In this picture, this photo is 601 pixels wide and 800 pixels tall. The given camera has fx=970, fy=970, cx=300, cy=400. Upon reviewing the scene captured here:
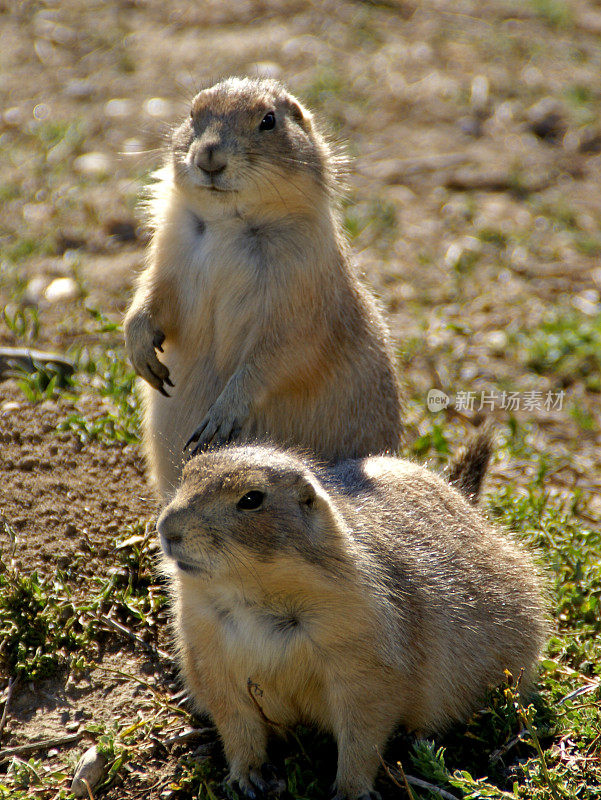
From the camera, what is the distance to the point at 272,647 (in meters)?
3.66

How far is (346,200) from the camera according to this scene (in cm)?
736

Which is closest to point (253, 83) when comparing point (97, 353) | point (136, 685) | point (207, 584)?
point (97, 353)

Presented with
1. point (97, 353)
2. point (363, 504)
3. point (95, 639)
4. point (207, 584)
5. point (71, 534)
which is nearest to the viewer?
point (207, 584)

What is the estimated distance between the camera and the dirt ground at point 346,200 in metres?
5.08

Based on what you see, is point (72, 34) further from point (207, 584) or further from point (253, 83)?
point (207, 584)

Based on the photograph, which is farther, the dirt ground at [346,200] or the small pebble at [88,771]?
the dirt ground at [346,200]

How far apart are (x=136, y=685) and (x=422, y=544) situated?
1463mm

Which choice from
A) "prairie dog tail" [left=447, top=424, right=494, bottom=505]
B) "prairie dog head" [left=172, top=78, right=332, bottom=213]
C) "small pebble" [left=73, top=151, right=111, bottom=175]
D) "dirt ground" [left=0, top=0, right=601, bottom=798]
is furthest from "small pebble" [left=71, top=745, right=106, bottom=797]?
"small pebble" [left=73, top=151, right=111, bottom=175]

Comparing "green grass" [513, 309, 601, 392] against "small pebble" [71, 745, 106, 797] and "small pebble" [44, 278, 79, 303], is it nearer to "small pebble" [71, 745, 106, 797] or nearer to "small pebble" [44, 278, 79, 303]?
"small pebble" [44, 278, 79, 303]

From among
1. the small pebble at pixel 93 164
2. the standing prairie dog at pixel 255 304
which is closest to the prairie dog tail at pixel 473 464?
the standing prairie dog at pixel 255 304

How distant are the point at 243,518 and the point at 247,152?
1981 millimetres

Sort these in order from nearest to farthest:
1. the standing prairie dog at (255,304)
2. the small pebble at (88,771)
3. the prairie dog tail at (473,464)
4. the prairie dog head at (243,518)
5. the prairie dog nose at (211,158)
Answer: the prairie dog head at (243,518)
the small pebble at (88,771)
the prairie dog nose at (211,158)
the standing prairie dog at (255,304)
the prairie dog tail at (473,464)

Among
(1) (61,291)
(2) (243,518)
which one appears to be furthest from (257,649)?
(1) (61,291)

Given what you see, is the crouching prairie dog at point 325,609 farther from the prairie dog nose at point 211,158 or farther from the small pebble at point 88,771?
the prairie dog nose at point 211,158
